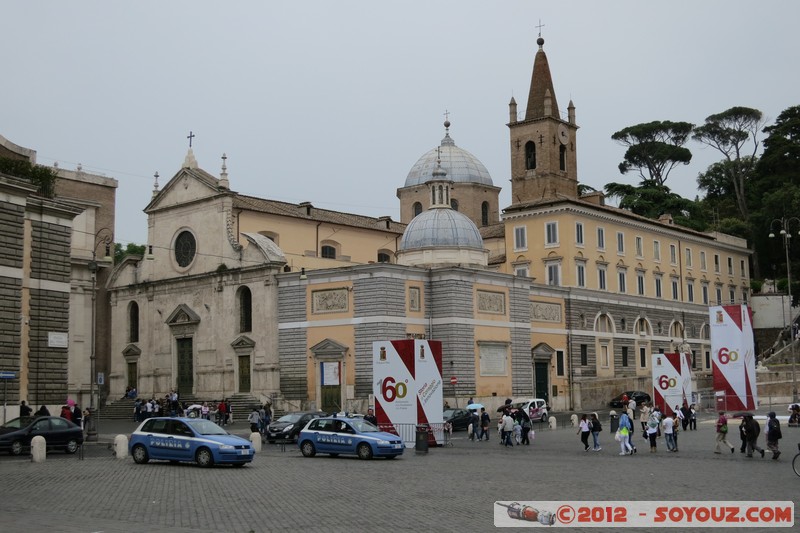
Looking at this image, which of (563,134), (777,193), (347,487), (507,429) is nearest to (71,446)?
(347,487)

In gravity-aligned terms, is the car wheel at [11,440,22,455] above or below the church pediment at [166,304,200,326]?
below

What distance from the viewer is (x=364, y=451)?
28766mm

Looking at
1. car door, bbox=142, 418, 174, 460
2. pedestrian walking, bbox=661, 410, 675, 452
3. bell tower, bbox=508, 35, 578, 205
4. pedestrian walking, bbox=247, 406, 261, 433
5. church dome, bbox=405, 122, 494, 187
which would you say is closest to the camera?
car door, bbox=142, 418, 174, 460

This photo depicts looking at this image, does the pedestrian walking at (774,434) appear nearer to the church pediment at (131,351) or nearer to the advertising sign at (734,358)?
the advertising sign at (734,358)

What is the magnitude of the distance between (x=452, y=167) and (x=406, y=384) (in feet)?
136

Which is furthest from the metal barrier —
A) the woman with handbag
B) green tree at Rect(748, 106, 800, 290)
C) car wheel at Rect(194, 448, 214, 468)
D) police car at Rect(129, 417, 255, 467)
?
green tree at Rect(748, 106, 800, 290)

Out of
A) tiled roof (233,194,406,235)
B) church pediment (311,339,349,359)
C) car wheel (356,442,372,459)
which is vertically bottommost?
car wheel (356,442,372,459)

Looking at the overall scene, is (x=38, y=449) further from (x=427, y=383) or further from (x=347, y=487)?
(x=427, y=383)

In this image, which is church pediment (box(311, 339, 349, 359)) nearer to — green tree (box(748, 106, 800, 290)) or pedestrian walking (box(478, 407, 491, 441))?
pedestrian walking (box(478, 407, 491, 441))

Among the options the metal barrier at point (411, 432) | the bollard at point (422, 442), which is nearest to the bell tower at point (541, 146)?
the metal barrier at point (411, 432)

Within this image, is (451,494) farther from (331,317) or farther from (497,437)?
(331,317)

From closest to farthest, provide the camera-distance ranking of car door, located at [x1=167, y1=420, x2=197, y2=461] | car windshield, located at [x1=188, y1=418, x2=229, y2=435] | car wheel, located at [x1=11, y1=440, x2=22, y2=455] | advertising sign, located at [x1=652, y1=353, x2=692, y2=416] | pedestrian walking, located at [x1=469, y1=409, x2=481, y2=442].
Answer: car door, located at [x1=167, y1=420, x2=197, y2=461] < car windshield, located at [x1=188, y1=418, x2=229, y2=435] < car wheel, located at [x1=11, y1=440, x2=22, y2=455] < pedestrian walking, located at [x1=469, y1=409, x2=481, y2=442] < advertising sign, located at [x1=652, y1=353, x2=692, y2=416]

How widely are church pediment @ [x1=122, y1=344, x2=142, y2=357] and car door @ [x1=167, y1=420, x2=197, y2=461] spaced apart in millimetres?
35372

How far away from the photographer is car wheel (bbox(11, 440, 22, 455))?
30328 mm
